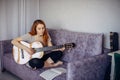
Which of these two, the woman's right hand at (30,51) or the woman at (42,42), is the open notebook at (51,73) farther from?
the woman's right hand at (30,51)

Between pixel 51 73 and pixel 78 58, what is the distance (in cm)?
54

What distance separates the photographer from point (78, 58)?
287cm

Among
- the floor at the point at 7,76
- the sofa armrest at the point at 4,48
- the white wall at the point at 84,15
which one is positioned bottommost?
the floor at the point at 7,76

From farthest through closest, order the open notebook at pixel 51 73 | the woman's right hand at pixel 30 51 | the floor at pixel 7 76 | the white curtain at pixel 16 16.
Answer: the white curtain at pixel 16 16, the floor at pixel 7 76, the woman's right hand at pixel 30 51, the open notebook at pixel 51 73

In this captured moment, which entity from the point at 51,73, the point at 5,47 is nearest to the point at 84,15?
the point at 51,73

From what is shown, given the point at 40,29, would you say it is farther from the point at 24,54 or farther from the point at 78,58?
the point at 78,58

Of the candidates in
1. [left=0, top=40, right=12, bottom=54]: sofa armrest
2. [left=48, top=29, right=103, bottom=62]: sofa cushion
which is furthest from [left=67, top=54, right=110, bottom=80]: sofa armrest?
[left=0, top=40, right=12, bottom=54]: sofa armrest

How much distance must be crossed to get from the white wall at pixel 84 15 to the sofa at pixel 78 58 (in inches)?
8.4

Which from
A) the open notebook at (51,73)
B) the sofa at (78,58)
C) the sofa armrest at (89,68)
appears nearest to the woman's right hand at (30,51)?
the sofa at (78,58)

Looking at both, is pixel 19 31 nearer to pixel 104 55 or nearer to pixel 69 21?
pixel 69 21

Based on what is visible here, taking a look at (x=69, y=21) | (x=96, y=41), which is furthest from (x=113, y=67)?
(x=69, y=21)

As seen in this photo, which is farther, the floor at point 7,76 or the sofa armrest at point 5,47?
the sofa armrest at point 5,47

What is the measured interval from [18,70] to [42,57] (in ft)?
1.48

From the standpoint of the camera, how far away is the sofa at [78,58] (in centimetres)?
226
